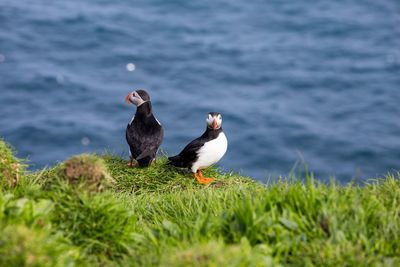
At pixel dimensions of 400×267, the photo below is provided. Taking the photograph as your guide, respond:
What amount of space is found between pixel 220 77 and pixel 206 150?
26.5 m

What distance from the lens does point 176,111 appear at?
33.7 meters

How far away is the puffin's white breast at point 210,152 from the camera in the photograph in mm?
10906

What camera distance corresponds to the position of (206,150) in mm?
10906

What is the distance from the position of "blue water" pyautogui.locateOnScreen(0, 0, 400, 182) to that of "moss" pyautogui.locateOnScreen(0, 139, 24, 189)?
63.4ft

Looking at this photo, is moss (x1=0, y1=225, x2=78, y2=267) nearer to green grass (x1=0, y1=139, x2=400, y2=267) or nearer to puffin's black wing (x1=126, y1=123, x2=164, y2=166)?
green grass (x1=0, y1=139, x2=400, y2=267)

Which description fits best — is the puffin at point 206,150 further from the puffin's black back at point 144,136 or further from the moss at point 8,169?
the moss at point 8,169

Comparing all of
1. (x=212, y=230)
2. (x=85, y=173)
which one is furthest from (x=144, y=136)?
(x=212, y=230)

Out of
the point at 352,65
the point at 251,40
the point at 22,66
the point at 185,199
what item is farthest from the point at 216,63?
the point at 185,199

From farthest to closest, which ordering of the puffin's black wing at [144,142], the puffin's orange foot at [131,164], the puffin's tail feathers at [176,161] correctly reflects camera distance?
the puffin's orange foot at [131,164], the puffin's black wing at [144,142], the puffin's tail feathers at [176,161]

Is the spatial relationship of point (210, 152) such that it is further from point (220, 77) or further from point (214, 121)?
point (220, 77)

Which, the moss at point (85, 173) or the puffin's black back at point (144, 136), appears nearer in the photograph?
the moss at point (85, 173)

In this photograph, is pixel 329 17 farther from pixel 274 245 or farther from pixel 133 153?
pixel 274 245

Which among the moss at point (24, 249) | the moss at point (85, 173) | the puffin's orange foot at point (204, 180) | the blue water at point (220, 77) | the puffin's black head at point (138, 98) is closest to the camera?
the moss at point (24, 249)

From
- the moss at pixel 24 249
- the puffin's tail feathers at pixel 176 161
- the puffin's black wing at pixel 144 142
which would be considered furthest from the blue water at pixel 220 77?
the moss at pixel 24 249
